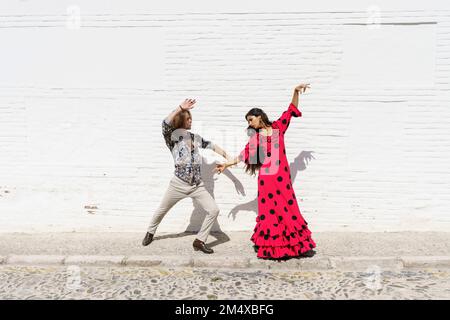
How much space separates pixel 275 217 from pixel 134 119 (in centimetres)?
280

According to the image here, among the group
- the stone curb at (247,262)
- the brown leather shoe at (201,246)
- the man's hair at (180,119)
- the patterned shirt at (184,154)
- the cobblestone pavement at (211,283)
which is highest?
the man's hair at (180,119)

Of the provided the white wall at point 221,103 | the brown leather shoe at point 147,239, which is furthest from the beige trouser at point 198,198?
the white wall at point 221,103

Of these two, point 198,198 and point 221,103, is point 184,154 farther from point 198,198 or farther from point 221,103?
point 221,103

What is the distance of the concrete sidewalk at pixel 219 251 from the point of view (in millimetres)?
5277

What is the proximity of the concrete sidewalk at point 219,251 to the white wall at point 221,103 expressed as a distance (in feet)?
1.08

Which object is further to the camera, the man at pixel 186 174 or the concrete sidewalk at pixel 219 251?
the man at pixel 186 174

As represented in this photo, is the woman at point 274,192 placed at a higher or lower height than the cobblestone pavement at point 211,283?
higher

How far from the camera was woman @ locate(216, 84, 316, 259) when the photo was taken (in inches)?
211

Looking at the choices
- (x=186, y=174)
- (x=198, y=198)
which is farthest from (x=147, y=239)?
(x=186, y=174)

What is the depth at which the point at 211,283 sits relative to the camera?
478 cm

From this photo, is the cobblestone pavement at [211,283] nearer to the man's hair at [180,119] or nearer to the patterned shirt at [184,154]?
the patterned shirt at [184,154]

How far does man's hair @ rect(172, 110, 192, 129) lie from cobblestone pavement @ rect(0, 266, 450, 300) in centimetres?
190

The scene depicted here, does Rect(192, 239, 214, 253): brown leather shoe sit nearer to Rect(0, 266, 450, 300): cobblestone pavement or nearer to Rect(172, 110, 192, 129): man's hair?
Rect(0, 266, 450, 300): cobblestone pavement

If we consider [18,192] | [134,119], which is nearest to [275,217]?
[134,119]
